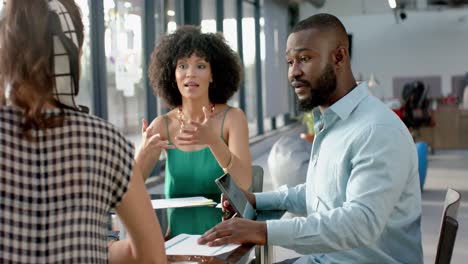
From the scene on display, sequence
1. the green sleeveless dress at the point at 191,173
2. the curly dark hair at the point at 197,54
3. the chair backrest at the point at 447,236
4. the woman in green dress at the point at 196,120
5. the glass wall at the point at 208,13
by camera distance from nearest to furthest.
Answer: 1. the chair backrest at the point at 447,236
2. the woman in green dress at the point at 196,120
3. the green sleeveless dress at the point at 191,173
4. the curly dark hair at the point at 197,54
5. the glass wall at the point at 208,13

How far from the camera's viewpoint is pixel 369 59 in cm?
1700

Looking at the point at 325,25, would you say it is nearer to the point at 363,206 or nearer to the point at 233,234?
the point at 363,206

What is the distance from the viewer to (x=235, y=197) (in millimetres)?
1957

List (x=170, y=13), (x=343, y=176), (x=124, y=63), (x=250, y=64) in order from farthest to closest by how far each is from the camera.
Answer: (x=250, y=64) → (x=170, y=13) → (x=124, y=63) → (x=343, y=176)

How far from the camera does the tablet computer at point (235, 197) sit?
6.03 ft

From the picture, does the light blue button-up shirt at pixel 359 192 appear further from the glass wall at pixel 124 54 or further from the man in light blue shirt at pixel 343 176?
the glass wall at pixel 124 54

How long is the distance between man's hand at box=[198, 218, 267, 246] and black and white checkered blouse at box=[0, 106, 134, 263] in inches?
20.9

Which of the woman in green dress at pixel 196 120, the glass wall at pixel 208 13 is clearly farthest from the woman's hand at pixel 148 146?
the glass wall at pixel 208 13

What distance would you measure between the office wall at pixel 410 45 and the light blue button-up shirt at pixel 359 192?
569 inches

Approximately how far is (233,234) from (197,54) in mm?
1549

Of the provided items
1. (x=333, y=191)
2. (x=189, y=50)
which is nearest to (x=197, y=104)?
(x=189, y=50)

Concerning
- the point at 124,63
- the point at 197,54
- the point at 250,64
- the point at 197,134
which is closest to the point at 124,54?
the point at 124,63

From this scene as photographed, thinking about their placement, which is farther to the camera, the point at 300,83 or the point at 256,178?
the point at 256,178

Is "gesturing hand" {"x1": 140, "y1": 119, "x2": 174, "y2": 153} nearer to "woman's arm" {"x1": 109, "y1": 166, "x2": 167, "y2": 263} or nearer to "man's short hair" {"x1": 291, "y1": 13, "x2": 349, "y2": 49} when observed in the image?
"man's short hair" {"x1": 291, "y1": 13, "x2": 349, "y2": 49}
